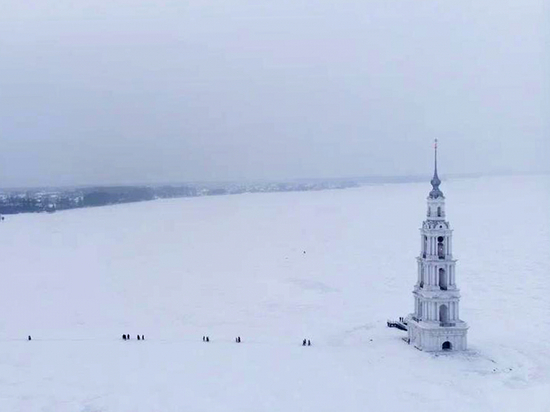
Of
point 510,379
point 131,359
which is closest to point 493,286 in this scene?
point 510,379

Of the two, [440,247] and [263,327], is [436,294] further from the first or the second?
[263,327]

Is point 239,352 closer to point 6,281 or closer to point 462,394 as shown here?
point 462,394

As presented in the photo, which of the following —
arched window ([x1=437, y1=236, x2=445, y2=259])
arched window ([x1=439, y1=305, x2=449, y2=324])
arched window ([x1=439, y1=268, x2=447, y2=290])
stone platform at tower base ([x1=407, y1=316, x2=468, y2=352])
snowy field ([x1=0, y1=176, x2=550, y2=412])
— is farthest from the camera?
arched window ([x1=437, y1=236, x2=445, y2=259])

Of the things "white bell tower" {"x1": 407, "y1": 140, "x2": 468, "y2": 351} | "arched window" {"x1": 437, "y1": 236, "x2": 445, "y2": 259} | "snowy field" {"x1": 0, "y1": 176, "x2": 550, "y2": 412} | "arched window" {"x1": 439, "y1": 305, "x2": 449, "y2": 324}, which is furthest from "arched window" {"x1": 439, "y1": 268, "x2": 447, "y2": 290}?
"snowy field" {"x1": 0, "y1": 176, "x2": 550, "y2": 412}

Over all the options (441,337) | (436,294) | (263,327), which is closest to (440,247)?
(436,294)

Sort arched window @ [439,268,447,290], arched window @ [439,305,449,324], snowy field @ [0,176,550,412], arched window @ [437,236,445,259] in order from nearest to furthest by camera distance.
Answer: snowy field @ [0,176,550,412]
arched window @ [439,305,449,324]
arched window @ [439,268,447,290]
arched window @ [437,236,445,259]

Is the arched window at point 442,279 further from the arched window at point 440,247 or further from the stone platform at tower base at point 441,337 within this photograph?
the stone platform at tower base at point 441,337

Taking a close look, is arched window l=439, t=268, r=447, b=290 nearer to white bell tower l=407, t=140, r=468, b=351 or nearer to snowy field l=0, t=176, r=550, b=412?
white bell tower l=407, t=140, r=468, b=351

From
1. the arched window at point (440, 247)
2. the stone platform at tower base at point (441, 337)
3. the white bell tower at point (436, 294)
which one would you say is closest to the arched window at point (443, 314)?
the white bell tower at point (436, 294)
